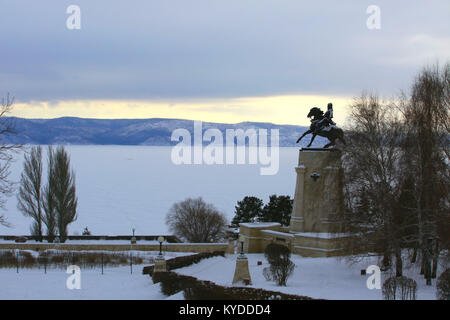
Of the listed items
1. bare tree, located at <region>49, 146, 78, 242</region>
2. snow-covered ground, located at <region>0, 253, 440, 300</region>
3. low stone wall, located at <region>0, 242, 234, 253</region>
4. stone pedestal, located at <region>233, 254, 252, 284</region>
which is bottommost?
low stone wall, located at <region>0, 242, 234, 253</region>

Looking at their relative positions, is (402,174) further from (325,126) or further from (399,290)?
(325,126)

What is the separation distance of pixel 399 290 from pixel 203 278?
8970 millimetres

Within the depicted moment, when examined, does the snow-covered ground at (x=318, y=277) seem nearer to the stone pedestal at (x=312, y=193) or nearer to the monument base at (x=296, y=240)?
the monument base at (x=296, y=240)

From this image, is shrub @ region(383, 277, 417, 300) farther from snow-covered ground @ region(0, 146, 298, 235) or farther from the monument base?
snow-covered ground @ region(0, 146, 298, 235)

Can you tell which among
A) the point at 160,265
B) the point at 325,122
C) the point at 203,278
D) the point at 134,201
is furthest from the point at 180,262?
the point at 134,201

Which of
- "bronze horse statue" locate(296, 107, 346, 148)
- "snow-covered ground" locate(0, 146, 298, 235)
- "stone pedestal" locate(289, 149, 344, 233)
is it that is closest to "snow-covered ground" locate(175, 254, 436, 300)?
"stone pedestal" locate(289, 149, 344, 233)

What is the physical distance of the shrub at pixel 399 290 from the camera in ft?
46.4

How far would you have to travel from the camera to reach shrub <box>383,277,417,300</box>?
1415 cm

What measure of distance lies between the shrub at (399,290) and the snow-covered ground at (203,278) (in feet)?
2.12

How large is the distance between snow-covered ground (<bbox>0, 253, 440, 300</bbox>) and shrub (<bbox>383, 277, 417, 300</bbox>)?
0.65 metres

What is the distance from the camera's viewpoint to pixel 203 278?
21.1m

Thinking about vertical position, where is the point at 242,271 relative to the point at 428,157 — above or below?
below
